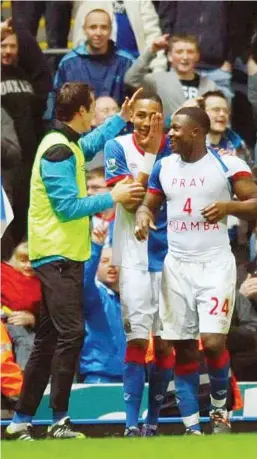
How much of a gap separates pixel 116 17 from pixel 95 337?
337cm

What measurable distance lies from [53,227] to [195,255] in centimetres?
82

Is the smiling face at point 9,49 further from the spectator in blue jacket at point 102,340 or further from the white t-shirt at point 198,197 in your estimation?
the white t-shirt at point 198,197

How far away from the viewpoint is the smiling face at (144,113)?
8.79 meters

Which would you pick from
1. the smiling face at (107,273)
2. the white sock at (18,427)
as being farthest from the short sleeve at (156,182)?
the smiling face at (107,273)

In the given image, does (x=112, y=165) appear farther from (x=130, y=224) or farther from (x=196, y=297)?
(x=196, y=297)

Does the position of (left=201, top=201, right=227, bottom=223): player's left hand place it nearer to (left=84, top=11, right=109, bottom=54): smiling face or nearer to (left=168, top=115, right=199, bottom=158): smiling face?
(left=168, top=115, right=199, bottom=158): smiling face

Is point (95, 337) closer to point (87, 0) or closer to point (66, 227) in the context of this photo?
point (66, 227)

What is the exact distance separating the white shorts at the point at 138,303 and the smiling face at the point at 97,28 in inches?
131

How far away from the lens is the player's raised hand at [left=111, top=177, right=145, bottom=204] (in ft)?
28.2

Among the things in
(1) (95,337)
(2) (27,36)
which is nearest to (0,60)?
(2) (27,36)

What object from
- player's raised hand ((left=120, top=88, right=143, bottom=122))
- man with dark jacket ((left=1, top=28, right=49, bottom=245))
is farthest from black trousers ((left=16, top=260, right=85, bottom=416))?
man with dark jacket ((left=1, top=28, right=49, bottom=245))

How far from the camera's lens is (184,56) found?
11594 millimetres

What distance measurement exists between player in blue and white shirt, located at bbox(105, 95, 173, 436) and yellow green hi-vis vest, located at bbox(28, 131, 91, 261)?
22cm

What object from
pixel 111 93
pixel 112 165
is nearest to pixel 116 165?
pixel 112 165
